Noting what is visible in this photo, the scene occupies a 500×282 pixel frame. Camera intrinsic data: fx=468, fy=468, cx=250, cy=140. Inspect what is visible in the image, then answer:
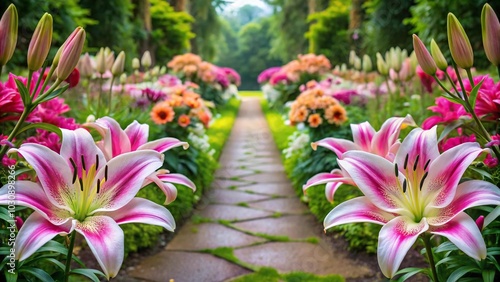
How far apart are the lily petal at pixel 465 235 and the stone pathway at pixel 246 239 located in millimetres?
1508

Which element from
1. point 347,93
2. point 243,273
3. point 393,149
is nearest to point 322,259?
point 243,273

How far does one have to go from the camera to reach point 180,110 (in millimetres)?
3850

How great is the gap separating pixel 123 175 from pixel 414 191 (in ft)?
1.87

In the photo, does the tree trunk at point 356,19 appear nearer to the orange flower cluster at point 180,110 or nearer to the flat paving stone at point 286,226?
the orange flower cluster at point 180,110

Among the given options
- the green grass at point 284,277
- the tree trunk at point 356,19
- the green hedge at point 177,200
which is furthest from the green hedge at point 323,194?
the tree trunk at point 356,19

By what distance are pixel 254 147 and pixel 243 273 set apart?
429 cm

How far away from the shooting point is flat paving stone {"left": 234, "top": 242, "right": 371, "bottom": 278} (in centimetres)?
236

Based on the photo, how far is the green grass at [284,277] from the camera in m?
2.19

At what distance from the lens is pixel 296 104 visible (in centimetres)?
401

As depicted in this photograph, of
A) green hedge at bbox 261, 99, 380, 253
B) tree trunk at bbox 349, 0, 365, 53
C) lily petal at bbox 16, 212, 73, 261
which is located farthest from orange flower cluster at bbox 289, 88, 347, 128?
tree trunk at bbox 349, 0, 365, 53

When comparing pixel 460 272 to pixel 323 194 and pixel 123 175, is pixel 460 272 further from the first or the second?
pixel 323 194

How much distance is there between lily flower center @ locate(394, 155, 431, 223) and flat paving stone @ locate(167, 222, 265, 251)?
1.92m

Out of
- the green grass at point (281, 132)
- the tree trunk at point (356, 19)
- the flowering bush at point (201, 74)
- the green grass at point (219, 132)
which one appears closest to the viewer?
the green grass at point (219, 132)

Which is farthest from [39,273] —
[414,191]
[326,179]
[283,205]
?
[283,205]
